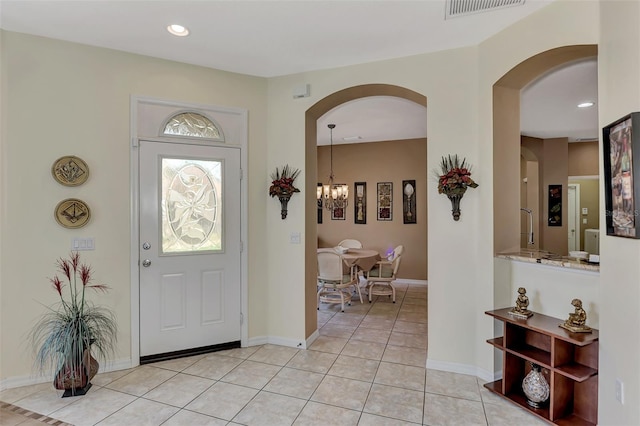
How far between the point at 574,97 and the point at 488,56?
210cm

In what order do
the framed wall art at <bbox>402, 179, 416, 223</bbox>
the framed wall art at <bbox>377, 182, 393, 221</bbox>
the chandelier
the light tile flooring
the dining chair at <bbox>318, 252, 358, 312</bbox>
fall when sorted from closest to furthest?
the light tile flooring → the dining chair at <bbox>318, 252, 358, 312</bbox> → the chandelier → the framed wall art at <bbox>402, 179, 416, 223</bbox> → the framed wall art at <bbox>377, 182, 393, 221</bbox>

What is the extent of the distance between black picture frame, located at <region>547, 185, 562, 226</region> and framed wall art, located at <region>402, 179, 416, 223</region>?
2.39m

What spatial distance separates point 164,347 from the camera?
3.15 metres

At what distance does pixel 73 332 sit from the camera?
2.46 meters

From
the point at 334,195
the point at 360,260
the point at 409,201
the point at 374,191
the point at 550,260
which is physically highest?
the point at 374,191

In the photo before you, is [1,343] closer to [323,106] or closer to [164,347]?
[164,347]

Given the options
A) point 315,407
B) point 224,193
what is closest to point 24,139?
point 224,193

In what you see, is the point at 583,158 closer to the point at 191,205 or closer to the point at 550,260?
the point at 550,260

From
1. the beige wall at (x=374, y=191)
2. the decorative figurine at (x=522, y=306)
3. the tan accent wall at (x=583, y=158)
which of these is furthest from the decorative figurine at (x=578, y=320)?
the tan accent wall at (x=583, y=158)

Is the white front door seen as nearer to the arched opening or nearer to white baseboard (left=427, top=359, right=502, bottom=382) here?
white baseboard (left=427, top=359, right=502, bottom=382)

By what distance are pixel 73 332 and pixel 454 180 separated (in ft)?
10.5

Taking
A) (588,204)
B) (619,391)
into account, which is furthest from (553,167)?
(619,391)

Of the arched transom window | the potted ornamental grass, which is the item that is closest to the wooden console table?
the arched transom window

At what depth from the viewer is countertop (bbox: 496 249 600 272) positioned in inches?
85.9
